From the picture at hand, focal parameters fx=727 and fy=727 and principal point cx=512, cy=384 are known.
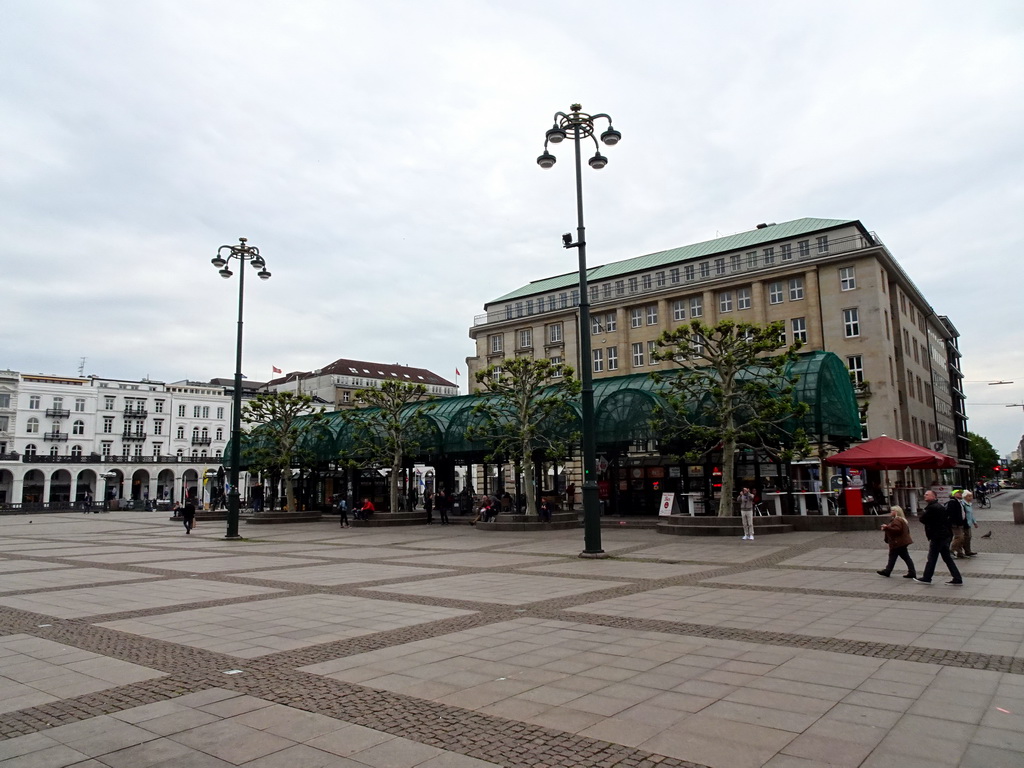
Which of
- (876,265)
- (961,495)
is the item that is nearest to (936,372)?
(876,265)

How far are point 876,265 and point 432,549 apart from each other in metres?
48.8

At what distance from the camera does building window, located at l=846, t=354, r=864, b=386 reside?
5675 cm

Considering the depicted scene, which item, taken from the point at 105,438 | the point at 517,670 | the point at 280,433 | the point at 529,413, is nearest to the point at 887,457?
the point at 529,413

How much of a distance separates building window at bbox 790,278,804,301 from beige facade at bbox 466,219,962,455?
0.29 feet

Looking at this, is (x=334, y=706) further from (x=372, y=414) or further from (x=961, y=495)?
(x=372, y=414)

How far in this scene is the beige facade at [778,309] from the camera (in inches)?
2259

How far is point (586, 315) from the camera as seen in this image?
18.8 meters

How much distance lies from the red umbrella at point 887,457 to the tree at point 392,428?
20.8m

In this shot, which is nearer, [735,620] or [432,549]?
[735,620]

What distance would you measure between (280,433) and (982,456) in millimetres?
128735

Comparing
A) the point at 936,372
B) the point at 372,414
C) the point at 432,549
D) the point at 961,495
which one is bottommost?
the point at 432,549

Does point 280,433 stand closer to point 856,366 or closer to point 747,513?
point 747,513

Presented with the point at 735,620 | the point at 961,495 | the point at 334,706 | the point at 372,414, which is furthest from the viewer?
the point at 372,414

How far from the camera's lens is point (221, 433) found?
103312mm
